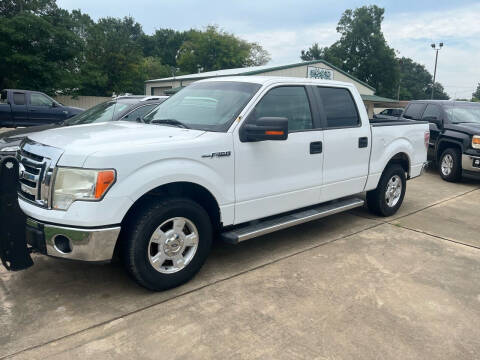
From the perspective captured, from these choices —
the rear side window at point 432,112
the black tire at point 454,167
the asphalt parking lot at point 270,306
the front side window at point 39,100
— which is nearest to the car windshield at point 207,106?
the asphalt parking lot at point 270,306

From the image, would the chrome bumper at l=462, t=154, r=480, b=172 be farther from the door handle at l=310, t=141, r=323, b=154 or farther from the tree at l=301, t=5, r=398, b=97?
the tree at l=301, t=5, r=398, b=97

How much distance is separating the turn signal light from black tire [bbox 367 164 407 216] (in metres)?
4.01

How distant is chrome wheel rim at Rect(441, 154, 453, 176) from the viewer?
908 cm

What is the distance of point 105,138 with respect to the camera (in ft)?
10.7

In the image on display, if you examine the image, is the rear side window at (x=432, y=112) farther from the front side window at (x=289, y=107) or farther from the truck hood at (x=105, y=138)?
the truck hood at (x=105, y=138)

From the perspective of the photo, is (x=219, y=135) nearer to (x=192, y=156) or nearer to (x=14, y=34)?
(x=192, y=156)

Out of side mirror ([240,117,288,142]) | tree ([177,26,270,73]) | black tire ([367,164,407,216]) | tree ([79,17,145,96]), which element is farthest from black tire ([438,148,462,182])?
tree ([177,26,270,73])

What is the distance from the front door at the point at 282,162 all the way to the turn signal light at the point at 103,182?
1.21 metres

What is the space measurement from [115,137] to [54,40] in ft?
86.2

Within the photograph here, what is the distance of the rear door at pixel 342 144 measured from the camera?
4645 millimetres

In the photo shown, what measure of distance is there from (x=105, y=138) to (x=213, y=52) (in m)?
55.3

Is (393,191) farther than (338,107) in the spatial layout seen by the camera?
Yes

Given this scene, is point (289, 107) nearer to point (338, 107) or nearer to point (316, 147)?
point (316, 147)

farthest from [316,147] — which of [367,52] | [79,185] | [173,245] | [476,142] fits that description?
[367,52]
